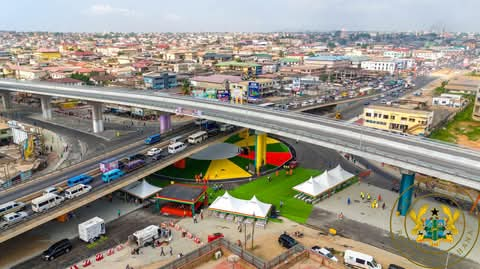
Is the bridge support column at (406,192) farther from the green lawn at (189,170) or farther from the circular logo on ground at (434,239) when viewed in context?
the green lawn at (189,170)

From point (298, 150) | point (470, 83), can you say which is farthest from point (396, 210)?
point (470, 83)

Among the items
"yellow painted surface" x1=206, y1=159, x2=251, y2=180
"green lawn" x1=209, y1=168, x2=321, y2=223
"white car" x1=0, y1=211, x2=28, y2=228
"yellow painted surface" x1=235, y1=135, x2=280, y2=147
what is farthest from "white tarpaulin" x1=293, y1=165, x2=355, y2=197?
"white car" x1=0, y1=211, x2=28, y2=228

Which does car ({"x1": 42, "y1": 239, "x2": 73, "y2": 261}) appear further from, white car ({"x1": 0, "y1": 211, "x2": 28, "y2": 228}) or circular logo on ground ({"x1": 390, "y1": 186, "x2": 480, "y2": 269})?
circular logo on ground ({"x1": 390, "y1": 186, "x2": 480, "y2": 269})

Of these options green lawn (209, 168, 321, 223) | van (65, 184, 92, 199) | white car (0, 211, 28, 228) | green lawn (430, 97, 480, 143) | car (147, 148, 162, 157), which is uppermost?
car (147, 148, 162, 157)

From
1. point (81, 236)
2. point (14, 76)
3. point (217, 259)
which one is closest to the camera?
point (217, 259)

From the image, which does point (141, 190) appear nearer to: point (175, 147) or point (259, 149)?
point (175, 147)

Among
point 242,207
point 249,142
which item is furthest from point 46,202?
point 249,142

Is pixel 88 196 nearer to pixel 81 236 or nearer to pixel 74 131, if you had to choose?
pixel 81 236
